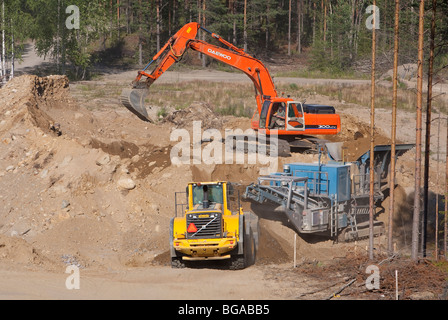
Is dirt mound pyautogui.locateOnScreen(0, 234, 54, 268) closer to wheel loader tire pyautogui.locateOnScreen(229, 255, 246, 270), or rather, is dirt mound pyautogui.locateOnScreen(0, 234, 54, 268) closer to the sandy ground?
the sandy ground

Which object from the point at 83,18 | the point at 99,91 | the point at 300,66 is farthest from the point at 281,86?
the point at 300,66

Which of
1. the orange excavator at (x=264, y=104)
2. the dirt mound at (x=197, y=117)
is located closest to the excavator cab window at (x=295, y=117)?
the orange excavator at (x=264, y=104)

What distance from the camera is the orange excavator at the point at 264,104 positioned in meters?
26.9

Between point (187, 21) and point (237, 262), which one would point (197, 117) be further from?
point (187, 21)

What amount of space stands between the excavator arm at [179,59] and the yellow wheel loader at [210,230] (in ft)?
30.9

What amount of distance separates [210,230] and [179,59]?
1207 cm

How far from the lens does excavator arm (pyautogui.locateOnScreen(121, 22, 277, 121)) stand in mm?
27078

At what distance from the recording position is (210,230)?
57.4 ft

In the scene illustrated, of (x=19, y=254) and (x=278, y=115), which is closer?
(x=19, y=254)

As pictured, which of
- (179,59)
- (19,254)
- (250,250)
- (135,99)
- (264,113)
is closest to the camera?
(19,254)

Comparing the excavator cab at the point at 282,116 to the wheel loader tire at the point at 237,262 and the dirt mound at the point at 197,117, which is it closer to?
the dirt mound at the point at 197,117
